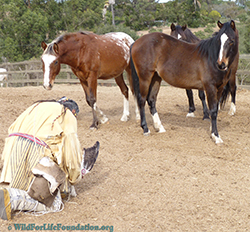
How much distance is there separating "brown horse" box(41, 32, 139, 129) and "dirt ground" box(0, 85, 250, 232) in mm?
995

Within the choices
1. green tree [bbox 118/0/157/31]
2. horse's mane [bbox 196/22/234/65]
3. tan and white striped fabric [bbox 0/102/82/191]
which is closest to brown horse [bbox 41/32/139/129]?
horse's mane [bbox 196/22/234/65]

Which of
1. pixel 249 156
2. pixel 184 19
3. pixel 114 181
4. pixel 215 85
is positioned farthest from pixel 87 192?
pixel 184 19

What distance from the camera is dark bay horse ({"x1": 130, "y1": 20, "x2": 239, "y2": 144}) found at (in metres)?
4.55

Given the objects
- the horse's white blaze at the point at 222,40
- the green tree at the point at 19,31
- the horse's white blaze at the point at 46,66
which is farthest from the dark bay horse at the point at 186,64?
the green tree at the point at 19,31

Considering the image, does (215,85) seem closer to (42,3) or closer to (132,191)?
(132,191)

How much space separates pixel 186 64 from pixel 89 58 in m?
1.99

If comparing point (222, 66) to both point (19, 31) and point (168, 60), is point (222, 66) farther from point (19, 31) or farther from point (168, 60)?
point (19, 31)

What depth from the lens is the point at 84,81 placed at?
617 centimetres

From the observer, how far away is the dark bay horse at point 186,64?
4551mm

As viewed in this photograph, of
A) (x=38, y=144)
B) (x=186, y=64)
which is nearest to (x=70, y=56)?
(x=186, y=64)

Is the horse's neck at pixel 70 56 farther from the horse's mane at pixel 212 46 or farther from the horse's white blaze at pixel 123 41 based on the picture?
the horse's mane at pixel 212 46

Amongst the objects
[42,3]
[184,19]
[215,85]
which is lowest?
[184,19]

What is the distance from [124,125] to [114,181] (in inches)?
111

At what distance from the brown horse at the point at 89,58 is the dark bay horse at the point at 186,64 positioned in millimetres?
715
